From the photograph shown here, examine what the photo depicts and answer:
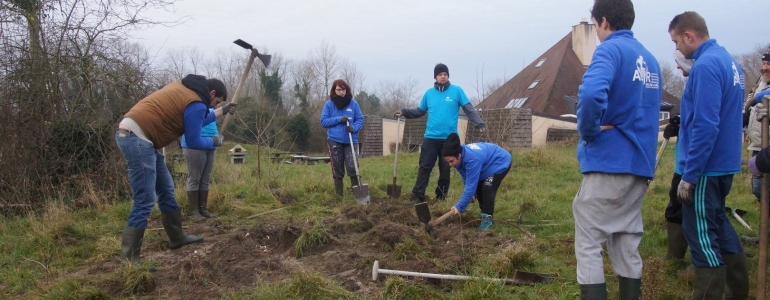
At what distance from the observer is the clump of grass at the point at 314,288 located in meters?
3.39

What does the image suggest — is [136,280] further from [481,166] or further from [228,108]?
[481,166]

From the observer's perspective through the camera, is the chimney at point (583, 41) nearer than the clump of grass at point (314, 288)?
No

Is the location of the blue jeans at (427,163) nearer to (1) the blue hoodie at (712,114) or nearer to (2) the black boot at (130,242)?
(2) the black boot at (130,242)

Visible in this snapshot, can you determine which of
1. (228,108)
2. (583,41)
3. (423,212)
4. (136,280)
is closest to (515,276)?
(423,212)

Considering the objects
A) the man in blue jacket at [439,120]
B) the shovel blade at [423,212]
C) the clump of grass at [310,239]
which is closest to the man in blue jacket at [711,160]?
the shovel blade at [423,212]

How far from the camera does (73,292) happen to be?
11.3 ft

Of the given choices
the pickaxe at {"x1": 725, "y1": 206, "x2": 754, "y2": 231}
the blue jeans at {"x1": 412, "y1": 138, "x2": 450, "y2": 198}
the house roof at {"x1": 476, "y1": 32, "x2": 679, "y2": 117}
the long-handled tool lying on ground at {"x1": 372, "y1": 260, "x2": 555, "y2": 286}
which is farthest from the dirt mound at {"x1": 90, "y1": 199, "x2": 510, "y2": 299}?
the house roof at {"x1": 476, "y1": 32, "x2": 679, "y2": 117}

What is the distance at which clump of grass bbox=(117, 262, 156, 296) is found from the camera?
11.8 ft

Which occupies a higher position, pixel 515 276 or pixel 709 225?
pixel 709 225

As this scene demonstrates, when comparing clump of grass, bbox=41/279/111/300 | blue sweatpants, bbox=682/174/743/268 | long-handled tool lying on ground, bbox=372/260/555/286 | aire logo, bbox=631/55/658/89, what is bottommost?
clump of grass, bbox=41/279/111/300

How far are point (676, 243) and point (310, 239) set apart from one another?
284 cm

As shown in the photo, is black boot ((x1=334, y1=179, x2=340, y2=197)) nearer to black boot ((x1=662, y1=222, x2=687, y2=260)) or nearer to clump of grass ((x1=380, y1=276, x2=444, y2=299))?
clump of grass ((x1=380, y1=276, x2=444, y2=299))

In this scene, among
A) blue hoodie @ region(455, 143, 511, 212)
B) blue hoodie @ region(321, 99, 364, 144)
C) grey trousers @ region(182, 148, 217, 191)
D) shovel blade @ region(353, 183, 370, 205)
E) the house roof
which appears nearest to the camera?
blue hoodie @ region(455, 143, 511, 212)

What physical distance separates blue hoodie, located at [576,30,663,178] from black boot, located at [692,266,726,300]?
709 mm
